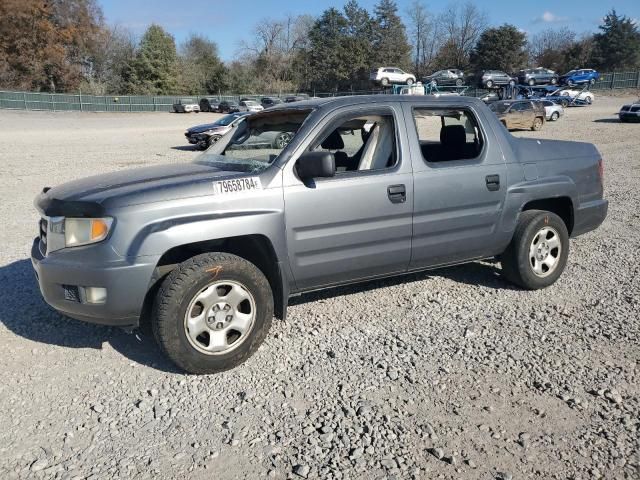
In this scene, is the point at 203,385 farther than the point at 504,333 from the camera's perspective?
No

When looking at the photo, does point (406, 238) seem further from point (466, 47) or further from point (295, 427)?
point (466, 47)

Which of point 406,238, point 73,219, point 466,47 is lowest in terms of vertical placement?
point 406,238

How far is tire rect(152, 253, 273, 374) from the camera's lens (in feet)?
11.4

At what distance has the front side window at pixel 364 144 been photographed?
4.34 m

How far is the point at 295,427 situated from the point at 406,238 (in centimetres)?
186

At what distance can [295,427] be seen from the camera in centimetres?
311

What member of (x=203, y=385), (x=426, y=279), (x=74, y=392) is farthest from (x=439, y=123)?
(x=74, y=392)

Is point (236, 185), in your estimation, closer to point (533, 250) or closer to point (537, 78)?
point (533, 250)

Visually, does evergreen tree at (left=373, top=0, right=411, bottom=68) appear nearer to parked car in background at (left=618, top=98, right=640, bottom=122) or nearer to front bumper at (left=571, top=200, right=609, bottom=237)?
parked car in background at (left=618, top=98, right=640, bottom=122)

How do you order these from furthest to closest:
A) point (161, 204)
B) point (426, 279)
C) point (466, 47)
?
point (466, 47) < point (426, 279) < point (161, 204)

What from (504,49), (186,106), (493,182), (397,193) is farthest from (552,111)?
(504,49)

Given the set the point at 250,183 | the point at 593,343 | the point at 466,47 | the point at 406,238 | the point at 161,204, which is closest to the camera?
the point at 161,204

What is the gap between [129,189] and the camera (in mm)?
3619

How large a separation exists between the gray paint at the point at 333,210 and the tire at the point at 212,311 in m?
0.17
